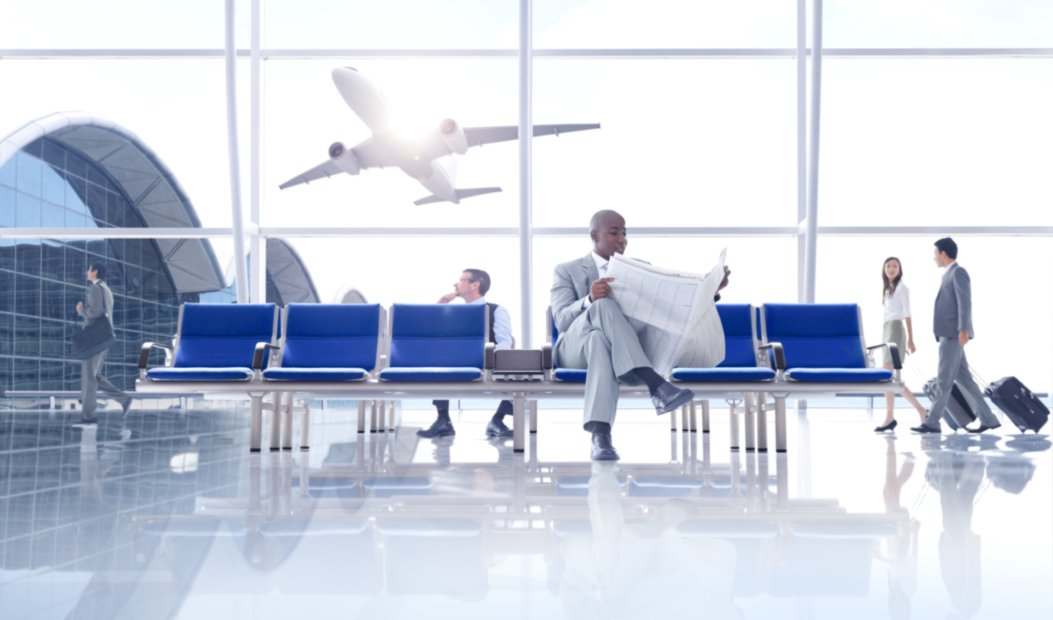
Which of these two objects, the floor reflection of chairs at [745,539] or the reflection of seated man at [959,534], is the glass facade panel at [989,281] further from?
the floor reflection of chairs at [745,539]

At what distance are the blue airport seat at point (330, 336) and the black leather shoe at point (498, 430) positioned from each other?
4.53 feet

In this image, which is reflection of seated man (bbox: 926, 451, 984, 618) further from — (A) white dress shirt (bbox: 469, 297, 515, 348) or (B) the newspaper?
(A) white dress shirt (bbox: 469, 297, 515, 348)

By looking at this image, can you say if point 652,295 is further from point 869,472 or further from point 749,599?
point 749,599

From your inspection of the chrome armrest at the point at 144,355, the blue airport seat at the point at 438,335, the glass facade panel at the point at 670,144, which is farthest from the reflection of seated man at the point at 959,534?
the glass facade panel at the point at 670,144

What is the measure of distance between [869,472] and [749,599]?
6.97 feet

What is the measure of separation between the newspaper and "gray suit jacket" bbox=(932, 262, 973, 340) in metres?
2.67

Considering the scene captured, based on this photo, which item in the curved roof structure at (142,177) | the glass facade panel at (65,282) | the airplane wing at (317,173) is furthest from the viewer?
the airplane wing at (317,173)

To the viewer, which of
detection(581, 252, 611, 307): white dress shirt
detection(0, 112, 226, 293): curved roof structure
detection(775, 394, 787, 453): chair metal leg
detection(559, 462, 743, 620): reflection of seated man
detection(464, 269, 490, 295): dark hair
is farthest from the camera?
detection(0, 112, 226, 293): curved roof structure

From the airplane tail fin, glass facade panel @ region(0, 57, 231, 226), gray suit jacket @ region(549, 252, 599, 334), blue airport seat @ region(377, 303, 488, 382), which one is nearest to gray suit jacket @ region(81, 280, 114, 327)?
glass facade panel @ region(0, 57, 231, 226)

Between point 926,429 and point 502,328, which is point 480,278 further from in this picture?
point 926,429

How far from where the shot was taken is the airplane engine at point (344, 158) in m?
11.9

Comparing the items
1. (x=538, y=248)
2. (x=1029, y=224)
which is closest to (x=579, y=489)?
(x=538, y=248)

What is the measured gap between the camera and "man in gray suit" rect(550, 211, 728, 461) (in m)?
3.36

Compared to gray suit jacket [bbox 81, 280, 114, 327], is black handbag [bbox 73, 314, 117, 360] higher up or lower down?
lower down
